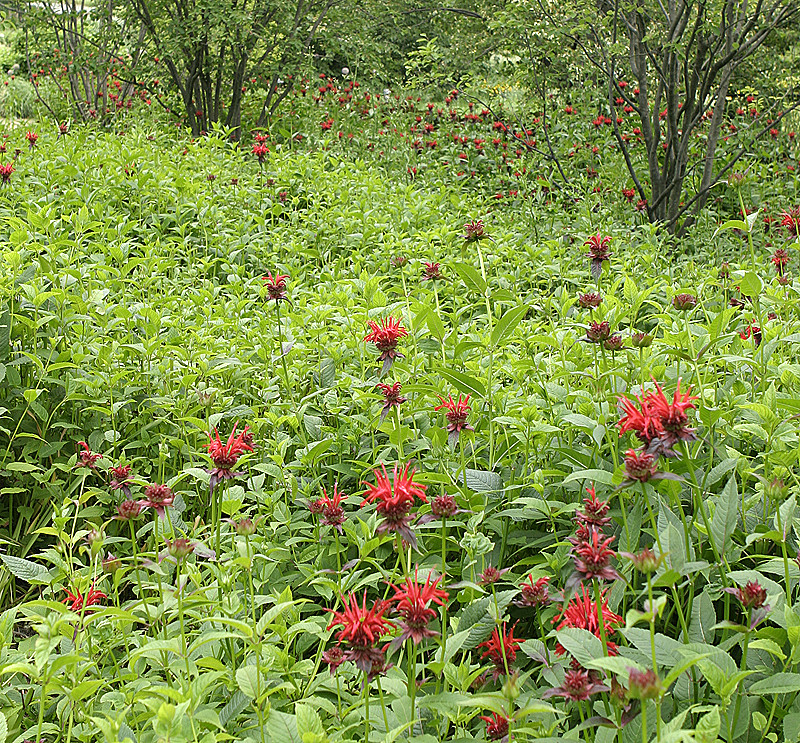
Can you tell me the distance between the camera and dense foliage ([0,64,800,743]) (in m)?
1.26

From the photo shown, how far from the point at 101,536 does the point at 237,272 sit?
2.60m

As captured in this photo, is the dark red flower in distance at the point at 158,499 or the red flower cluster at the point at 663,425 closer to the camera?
the red flower cluster at the point at 663,425

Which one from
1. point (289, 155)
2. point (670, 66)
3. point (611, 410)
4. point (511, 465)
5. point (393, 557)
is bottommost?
point (393, 557)

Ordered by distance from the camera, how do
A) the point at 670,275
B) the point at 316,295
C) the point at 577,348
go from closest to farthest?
the point at 577,348, the point at 316,295, the point at 670,275

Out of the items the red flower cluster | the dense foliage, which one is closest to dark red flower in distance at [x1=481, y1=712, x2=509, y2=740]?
the dense foliage

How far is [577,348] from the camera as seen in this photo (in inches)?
97.3

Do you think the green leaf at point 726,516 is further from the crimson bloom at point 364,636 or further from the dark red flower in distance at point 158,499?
the dark red flower in distance at point 158,499

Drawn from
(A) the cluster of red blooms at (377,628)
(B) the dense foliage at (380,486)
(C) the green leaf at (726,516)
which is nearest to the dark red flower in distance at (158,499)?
(B) the dense foliage at (380,486)

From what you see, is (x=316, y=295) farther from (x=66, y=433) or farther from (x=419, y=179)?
(x=419, y=179)

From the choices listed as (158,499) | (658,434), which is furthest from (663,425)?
(158,499)

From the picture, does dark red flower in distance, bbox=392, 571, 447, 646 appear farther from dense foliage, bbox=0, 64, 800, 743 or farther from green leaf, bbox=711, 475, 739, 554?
green leaf, bbox=711, 475, 739, 554

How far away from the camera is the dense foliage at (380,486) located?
1.26 m

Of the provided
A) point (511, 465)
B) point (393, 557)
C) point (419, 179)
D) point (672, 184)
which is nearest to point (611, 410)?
point (511, 465)

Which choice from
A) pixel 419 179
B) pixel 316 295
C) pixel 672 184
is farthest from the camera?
pixel 419 179
